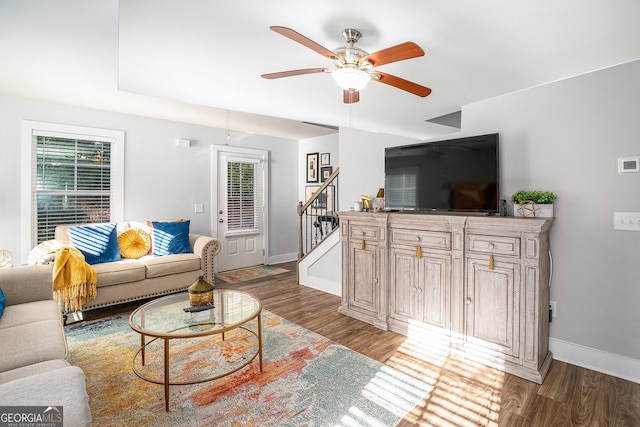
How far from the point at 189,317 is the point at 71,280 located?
168cm

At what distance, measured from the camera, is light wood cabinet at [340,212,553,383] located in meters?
2.23

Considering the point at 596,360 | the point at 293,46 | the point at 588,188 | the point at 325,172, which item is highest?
the point at 293,46

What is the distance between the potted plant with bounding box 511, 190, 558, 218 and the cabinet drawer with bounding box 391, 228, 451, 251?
0.58m

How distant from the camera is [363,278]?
129 inches

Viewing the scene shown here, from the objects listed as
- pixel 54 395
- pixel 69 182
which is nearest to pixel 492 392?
pixel 54 395

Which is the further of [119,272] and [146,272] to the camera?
[146,272]

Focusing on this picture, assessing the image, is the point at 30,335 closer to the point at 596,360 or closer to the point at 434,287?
the point at 434,287

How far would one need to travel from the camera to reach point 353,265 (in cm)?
335

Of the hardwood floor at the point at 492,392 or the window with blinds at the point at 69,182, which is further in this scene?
the window with blinds at the point at 69,182

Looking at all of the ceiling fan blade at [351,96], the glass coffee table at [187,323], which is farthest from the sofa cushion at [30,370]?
the ceiling fan blade at [351,96]

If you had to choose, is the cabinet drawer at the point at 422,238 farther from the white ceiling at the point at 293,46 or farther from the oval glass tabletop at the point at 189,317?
the oval glass tabletop at the point at 189,317

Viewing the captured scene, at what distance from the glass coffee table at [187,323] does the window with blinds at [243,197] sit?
287cm

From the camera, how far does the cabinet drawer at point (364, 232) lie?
10.3ft

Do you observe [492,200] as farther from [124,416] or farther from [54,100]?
[54,100]
